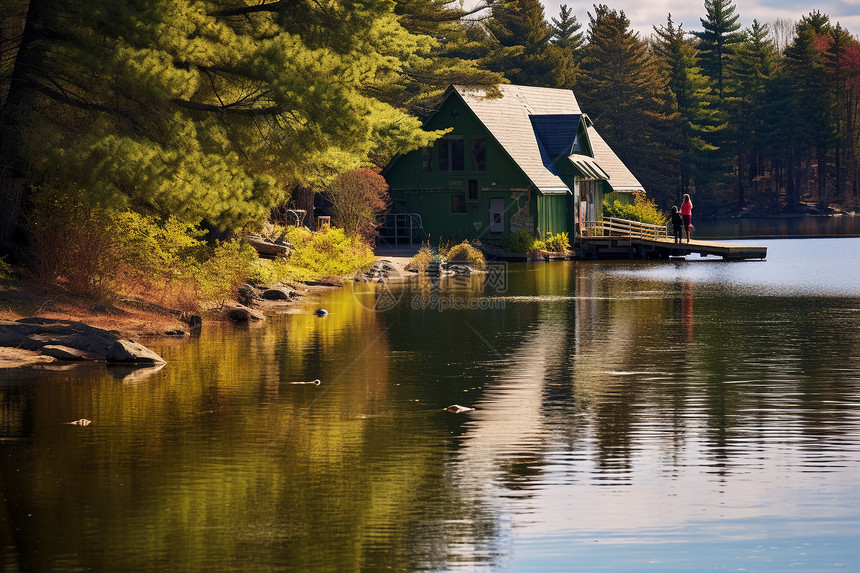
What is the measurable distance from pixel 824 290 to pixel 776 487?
2834cm

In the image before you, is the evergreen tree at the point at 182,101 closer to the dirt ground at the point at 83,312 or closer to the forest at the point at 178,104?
the forest at the point at 178,104

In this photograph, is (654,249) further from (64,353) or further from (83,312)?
(64,353)

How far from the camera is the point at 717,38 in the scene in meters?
120

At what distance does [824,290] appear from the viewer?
38.2 meters

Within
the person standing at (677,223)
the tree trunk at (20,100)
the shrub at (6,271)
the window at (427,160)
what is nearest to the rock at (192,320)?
the shrub at (6,271)

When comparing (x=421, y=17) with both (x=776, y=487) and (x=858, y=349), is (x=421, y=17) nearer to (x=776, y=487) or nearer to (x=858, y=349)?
(x=858, y=349)

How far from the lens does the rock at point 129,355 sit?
20688 millimetres

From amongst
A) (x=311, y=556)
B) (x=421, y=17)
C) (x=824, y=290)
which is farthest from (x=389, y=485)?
(x=421, y=17)

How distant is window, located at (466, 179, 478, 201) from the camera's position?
196 ft

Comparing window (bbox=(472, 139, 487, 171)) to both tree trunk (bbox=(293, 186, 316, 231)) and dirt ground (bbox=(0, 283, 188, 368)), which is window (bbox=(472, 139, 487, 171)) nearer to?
tree trunk (bbox=(293, 186, 316, 231))

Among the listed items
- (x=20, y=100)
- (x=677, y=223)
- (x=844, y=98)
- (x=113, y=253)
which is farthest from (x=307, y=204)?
(x=844, y=98)

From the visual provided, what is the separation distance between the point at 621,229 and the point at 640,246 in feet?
8.72

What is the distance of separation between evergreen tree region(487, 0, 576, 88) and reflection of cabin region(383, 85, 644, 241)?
96.4 ft

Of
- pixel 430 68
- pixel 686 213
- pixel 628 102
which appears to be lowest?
pixel 686 213
